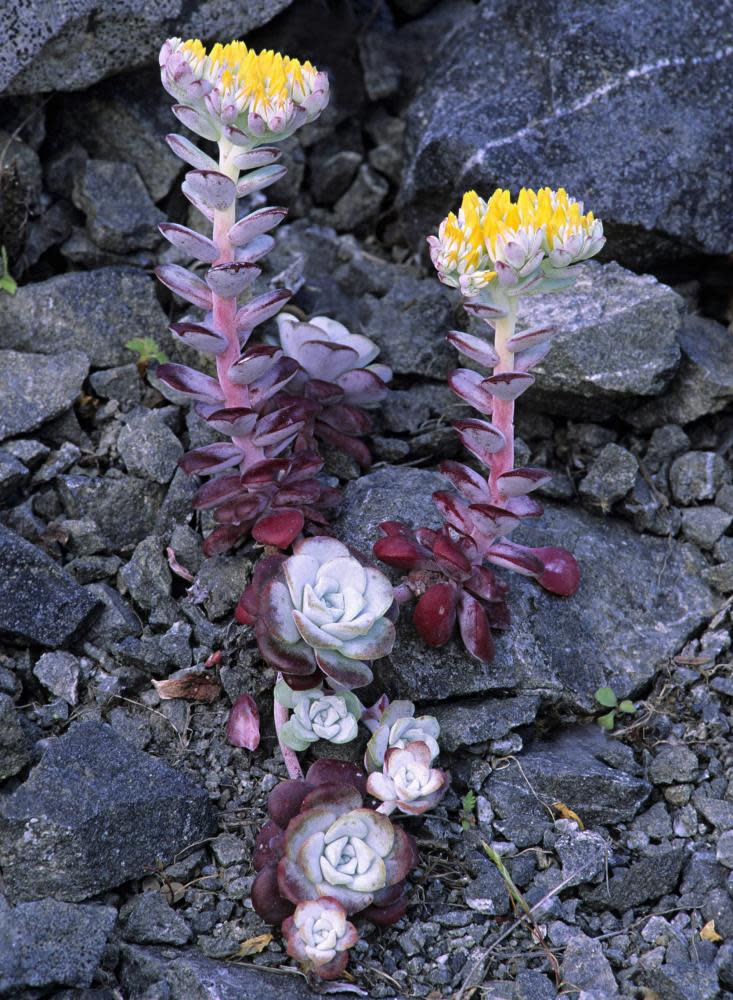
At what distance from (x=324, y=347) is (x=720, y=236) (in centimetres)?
151

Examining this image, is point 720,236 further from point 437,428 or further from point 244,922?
point 244,922

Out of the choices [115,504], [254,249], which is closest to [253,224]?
[254,249]

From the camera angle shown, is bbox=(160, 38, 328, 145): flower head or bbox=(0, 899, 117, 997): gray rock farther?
bbox=(160, 38, 328, 145): flower head

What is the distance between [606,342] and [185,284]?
1381mm

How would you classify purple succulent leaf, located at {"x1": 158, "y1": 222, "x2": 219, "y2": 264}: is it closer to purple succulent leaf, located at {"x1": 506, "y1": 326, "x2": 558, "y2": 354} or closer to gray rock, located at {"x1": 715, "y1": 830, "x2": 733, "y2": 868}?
purple succulent leaf, located at {"x1": 506, "y1": 326, "x2": 558, "y2": 354}

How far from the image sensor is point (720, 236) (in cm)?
400

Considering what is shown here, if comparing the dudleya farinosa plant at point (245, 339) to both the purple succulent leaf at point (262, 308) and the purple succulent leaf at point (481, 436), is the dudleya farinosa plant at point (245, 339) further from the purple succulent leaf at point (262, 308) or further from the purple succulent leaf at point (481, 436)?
the purple succulent leaf at point (481, 436)

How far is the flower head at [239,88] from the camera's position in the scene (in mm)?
2916

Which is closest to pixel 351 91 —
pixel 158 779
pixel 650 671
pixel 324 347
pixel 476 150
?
pixel 476 150

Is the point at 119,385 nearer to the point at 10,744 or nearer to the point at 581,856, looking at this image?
the point at 10,744

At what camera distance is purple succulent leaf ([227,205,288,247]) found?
10.2ft

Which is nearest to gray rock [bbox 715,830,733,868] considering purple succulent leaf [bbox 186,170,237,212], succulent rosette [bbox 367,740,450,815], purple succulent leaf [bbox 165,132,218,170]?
succulent rosette [bbox 367,740,450,815]

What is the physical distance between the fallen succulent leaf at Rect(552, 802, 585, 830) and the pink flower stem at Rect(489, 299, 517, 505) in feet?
2.76

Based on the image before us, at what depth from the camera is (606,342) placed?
372cm
